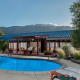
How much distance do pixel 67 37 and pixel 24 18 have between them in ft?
74.1

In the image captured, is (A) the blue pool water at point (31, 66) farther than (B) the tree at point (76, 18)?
Yes

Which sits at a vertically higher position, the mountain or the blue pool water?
the mountain

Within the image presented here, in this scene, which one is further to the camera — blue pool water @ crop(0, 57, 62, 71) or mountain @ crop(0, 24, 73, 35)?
mountain @ crop(0, 24, 73, 35)

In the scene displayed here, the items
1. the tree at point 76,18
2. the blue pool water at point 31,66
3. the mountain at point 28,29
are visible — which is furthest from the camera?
the mountain at point 28,29

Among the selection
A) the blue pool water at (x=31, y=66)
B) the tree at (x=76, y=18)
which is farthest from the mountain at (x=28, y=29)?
the tree at (x=76, y=18)

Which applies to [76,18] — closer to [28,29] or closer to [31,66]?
[31,66]

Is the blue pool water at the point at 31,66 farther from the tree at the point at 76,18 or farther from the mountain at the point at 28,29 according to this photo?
the mountain at the point at 28,29

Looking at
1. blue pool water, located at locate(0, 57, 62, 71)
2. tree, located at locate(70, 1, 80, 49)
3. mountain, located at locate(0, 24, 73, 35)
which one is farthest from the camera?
mountain, located at locate(0, 24, 73, 35)

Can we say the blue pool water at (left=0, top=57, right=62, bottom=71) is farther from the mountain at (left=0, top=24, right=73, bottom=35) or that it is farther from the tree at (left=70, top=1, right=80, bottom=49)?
the mountain at (left=0, top=24, right=73, bottom=35)

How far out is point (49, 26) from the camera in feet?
154

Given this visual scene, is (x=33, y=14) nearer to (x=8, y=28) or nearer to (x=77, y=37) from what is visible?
(x=8, y=28)

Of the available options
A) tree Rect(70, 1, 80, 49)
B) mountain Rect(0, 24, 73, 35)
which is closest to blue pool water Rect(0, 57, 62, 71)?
tree Rect(70, 1, 80, 49)

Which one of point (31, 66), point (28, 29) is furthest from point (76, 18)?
point (28, 29)

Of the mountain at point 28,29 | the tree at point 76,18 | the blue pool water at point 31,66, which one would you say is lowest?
the blue pool water at point 31,66
